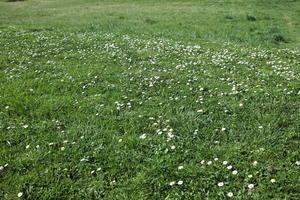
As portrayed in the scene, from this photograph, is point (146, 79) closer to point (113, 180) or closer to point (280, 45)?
point (113, 180)

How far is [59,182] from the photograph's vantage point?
5.13 meters

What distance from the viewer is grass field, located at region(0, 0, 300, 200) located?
16.1ft

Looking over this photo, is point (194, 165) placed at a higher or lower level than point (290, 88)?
lower

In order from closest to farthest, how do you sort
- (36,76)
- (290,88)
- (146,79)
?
1. (290,88)
2. (146,79)
3. (36,76)

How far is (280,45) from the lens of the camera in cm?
1523

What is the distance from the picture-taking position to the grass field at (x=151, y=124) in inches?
194

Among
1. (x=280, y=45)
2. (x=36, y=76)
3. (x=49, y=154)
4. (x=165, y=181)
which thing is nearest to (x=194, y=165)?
(x=165, y=181)

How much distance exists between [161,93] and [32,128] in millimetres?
3856

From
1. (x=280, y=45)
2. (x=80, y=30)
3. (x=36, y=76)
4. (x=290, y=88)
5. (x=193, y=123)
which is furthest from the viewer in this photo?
(x=80, y=30)

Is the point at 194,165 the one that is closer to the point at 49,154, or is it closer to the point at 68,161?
the point at 68,161

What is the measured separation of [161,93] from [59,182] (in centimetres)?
426

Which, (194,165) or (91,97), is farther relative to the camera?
(91,97)

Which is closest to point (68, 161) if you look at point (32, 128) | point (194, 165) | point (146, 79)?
point (32, 128)

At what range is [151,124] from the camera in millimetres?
6734
